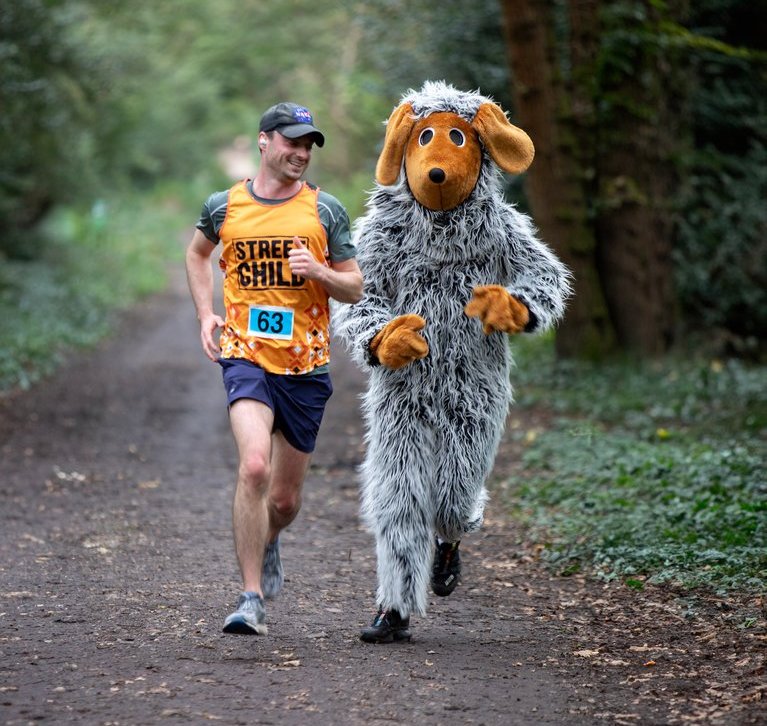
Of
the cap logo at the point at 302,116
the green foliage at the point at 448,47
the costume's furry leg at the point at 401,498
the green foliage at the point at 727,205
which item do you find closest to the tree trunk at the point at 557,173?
the green foliage at the point at 727,205

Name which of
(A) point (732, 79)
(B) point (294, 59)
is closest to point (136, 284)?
(A) point (732, 79)

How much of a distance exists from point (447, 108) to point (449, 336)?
1.08m

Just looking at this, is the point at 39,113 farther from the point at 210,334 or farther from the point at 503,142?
the point at 503,142

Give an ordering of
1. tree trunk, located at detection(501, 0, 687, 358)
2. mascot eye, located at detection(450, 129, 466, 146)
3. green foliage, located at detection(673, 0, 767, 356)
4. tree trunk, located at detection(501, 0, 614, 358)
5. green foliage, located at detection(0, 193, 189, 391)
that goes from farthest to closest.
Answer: green foliage, located at detection(0, 193, 189, 391)
green foliage, located at detection(673, 0, 767, 356)
tree trunk, located at detection(501, 0, 687, 358)
tree trunk, located at detection(501, 0, 614, 358)
mascot eye, located at detection(450, 129, 466, 146)

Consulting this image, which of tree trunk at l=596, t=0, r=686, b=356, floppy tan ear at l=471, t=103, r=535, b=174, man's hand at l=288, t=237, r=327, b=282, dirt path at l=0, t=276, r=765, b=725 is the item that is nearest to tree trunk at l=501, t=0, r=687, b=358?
tree trunk at l=596, t=0, r=686, b=356

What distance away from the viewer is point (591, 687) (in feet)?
15.8

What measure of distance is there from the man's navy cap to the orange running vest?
29 cm

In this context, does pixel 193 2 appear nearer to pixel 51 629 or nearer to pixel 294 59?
pixel 294 59

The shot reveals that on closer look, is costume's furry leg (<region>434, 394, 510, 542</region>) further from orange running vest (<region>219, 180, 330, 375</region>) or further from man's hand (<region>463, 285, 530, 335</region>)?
orange running vest (<region>219, 180, 330, 375</region>)

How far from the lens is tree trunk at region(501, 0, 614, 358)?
42.0ft

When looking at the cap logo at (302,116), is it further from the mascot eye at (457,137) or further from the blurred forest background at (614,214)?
the blurred forest background at (614,214)

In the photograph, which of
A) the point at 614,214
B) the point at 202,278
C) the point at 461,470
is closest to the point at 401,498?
the point at 461,470

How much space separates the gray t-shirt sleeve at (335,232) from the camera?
5.37m

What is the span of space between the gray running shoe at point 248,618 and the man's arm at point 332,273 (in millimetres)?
1386
